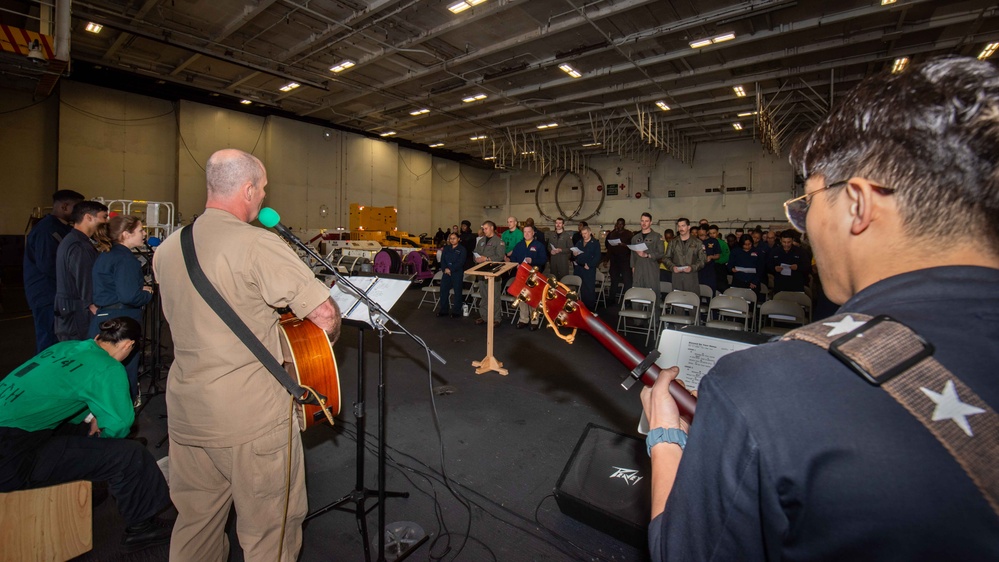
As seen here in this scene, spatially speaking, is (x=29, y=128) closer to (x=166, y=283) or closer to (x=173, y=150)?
(x=173, y=150)

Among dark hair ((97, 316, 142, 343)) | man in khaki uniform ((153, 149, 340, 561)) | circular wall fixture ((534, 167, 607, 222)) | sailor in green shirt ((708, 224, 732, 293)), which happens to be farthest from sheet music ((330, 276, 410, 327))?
circular wall fixture ((534, 167, 607, 222))

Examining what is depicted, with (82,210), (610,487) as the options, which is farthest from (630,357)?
(82,210)

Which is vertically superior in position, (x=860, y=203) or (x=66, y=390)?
(x=860, y=203)

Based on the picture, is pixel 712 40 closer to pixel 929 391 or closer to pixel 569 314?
pixel 569 314

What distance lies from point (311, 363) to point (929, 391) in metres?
2.26

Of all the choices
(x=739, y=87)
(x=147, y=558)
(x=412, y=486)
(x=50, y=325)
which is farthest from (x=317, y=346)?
(x=739, y=87)

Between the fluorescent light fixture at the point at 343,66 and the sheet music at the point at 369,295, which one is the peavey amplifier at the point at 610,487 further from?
the fluorescent light fixture at the point at 343,66

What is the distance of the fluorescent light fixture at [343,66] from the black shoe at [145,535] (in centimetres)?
1114

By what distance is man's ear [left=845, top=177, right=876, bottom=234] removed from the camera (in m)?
0.64

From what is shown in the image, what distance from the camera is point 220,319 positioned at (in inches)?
62.5

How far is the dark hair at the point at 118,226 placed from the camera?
3.66 m

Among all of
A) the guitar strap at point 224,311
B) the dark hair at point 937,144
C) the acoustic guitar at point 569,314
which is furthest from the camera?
the guitar strap at point 224,311

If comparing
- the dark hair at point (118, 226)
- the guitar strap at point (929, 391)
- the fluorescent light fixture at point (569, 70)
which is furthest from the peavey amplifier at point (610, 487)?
the fluorescent light fixture at point (569, 70)

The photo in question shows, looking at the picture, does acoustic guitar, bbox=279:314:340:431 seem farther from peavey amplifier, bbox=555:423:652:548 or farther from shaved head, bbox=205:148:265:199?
peavey amplifier, bbox=555:423:652:548
